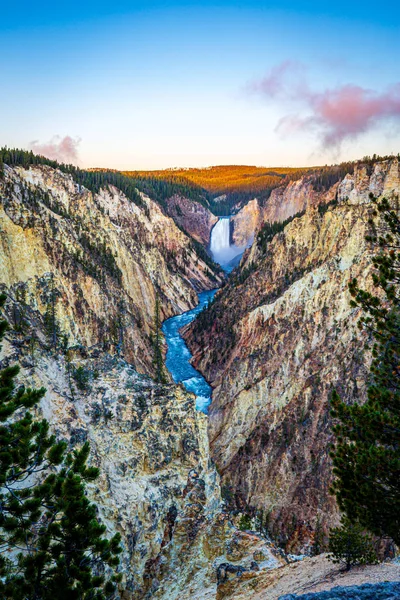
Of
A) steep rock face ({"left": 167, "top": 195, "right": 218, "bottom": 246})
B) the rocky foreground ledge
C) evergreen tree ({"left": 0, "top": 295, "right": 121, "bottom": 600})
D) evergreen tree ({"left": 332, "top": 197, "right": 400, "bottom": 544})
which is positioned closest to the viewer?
evergreen tree ({"left": 0, "top": 295, "right": 121, "bottom": 600})

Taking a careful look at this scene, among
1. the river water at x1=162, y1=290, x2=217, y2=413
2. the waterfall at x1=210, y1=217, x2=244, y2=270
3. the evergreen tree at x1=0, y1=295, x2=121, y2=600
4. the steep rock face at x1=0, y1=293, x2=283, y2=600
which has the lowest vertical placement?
the river water at x1=162, y1=290, x2=217, y2=413

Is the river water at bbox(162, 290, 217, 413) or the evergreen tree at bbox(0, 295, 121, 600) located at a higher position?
the evergreen tree at bbox(0, 295, 121, 600)

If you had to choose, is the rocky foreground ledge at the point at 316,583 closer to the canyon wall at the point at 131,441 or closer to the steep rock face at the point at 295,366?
the canyon wall at the point at 131,441

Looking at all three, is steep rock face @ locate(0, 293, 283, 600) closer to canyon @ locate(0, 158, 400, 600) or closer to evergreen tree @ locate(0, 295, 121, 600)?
canyon @ locate(0, 158, 400, 600)

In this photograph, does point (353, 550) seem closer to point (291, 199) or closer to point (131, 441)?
point (131, 441)

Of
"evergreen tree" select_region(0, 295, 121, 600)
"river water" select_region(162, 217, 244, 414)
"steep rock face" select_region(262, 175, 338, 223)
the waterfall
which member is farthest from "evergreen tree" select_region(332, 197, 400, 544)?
the waterfall

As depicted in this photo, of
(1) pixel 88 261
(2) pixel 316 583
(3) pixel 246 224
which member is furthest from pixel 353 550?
(3) pixel 246 224

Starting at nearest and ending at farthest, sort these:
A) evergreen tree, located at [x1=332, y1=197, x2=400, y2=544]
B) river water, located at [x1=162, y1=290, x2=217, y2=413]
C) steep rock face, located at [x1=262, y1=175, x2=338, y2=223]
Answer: evergreen tree, located at [x1=332, y1=197, x2=400, y2=544] → river water, located at [x1=162, y1=290, x2=217, y2=413] → steep rock face, located at [x1=262, y1=175, x2=338, y2=223]
